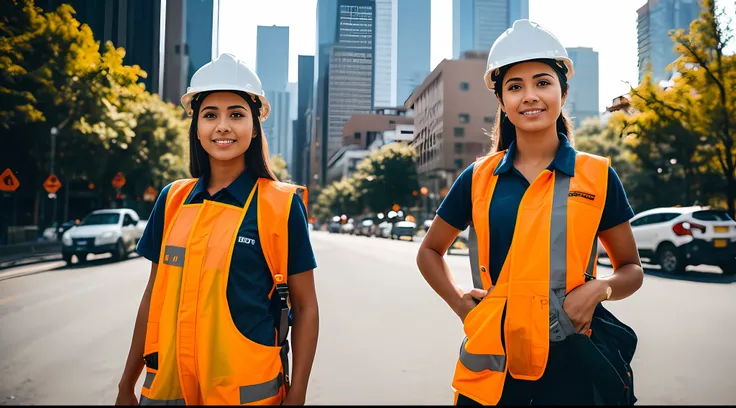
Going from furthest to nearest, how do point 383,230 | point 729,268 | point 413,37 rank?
point 383,230 → point 729,268 → point 413,37

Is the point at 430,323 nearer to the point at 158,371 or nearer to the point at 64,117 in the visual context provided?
the point at 158,371

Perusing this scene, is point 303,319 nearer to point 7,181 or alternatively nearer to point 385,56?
point 385,56

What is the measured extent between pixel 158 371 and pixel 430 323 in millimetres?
5837

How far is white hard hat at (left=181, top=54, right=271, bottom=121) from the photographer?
2057 millimetres

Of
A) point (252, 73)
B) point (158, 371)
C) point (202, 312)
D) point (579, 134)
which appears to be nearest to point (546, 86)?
point (252, 73)

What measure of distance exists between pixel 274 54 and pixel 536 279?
281 centimetres

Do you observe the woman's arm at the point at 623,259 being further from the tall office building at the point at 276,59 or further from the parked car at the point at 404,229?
the parked car at the point at 404,229

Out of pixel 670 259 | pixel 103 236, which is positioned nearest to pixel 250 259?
pixel 670 259

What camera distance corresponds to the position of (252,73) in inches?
83.7

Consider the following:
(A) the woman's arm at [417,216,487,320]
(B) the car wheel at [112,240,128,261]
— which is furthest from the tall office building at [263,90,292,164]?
(B) the car wheel at [112,240,128,261]

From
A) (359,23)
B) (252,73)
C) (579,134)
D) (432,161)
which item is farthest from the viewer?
(579,134)

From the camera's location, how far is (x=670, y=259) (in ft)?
45.6

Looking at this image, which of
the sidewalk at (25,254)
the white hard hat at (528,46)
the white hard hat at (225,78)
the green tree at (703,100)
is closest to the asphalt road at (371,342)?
the white hard hat at (225,78)

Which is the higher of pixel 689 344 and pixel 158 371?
pixel 158 371
